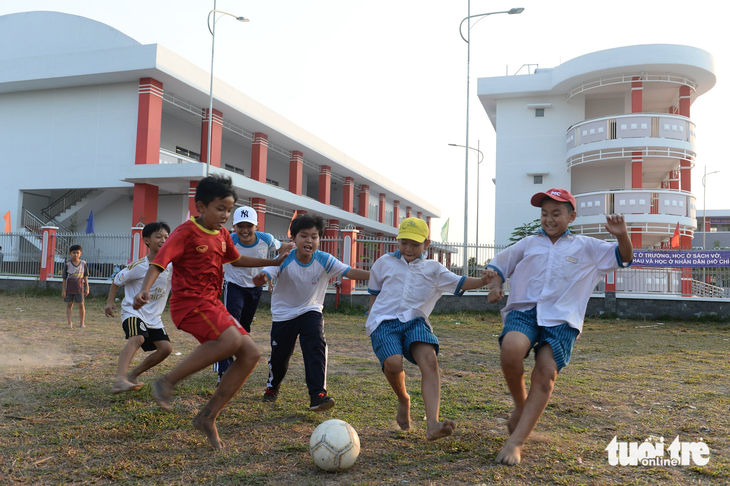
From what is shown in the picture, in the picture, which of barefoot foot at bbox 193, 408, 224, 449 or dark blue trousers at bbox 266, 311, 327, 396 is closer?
barefoot foot at bbox 193, 408, 224, 449

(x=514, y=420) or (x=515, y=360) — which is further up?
(x=515, y=360)

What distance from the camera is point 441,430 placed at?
3168 mm

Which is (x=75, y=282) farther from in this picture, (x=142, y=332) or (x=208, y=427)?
(x=208, y=427)

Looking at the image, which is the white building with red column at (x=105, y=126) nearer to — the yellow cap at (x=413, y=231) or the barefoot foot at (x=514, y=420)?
the yellow cap at (x=413, y=231)

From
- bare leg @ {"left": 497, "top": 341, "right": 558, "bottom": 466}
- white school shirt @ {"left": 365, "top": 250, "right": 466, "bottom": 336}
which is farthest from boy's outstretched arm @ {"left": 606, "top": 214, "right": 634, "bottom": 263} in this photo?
white school shirt @ {"left": 365, "top": 250, "right": 466, "bottom": 336}

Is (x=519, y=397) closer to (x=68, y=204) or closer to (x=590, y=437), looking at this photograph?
(x=590, y=437)

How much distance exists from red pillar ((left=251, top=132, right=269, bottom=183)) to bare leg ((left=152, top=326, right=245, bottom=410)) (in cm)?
2248

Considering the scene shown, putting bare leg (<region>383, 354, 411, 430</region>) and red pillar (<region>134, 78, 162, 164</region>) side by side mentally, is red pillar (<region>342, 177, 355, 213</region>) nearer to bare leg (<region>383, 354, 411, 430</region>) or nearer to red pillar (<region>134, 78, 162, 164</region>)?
red pillar (<region>134, 78, 162, 164</region>)

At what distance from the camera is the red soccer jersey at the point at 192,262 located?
11.5ft

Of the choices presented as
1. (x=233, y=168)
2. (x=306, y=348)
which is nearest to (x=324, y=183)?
(x=233, y=168)

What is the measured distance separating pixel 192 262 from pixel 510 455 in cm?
240

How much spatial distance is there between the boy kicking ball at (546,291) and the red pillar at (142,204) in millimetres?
18925

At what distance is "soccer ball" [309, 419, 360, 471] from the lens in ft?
9.67

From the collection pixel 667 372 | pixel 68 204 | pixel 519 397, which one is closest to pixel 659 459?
pixel 519 397
